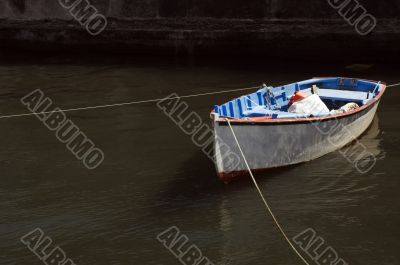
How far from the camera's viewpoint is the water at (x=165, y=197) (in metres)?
10.5

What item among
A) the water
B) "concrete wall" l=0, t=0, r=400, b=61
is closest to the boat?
the water

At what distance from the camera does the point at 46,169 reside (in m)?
13.6

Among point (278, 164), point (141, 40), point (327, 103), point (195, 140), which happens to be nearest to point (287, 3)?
point (141, 40)

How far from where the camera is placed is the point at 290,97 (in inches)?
602

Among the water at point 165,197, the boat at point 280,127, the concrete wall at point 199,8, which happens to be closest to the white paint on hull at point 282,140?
the boat at point 280,127

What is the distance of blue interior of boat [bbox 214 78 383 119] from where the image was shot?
525 inches

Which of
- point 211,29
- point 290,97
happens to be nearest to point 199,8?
point 211,29

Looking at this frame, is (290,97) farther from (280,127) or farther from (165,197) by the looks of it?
(165,197)

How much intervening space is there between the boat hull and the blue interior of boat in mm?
350

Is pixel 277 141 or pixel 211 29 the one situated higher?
pixel 211 29

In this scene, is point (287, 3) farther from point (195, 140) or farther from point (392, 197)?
point (392, 197)

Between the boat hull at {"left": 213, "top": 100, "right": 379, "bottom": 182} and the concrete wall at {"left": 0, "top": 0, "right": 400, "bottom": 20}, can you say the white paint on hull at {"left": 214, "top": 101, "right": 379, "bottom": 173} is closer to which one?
the boat hull at {"left": 213, "top": 100, "right": 379, "bottom": 182}

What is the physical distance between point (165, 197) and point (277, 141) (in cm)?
228

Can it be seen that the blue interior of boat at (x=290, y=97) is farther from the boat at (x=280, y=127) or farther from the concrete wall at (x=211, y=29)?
the concrete wall at (x=211, y=29)
